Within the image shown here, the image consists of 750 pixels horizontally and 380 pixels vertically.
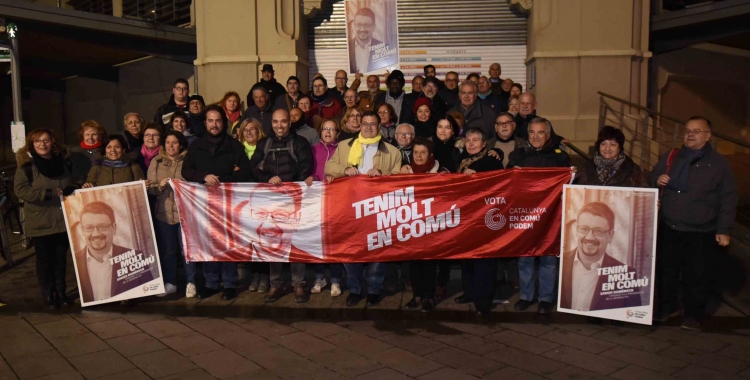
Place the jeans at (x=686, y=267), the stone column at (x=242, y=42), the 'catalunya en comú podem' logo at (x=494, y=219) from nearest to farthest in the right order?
the jeans at (x=686, y=267)
the 'catalunya en comú podem' logo at (x=494, y=219)
the stone column at (x=242, y=42)

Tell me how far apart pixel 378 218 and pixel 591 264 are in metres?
2.14

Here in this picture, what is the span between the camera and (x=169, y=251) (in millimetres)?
7230

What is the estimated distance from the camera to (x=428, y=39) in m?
12.7

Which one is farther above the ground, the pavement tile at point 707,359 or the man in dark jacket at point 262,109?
the man in dark jacket at point 262,109

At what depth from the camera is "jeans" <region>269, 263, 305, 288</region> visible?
717 cm

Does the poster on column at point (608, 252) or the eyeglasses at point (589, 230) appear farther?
the eyeglasses at point (589, 230)

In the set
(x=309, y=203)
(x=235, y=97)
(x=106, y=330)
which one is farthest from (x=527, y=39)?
(x=106, y=330)

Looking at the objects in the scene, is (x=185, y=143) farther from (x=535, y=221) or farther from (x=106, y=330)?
(x=535, y=221)

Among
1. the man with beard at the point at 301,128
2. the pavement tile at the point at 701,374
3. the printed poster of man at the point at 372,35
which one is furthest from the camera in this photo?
the printed poster of man at the point at 372,35

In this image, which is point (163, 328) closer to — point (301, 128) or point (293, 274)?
point (293, 274)

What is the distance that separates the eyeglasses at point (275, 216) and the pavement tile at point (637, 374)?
349cm

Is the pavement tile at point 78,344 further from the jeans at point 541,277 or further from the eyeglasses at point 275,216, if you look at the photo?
the jeans at point 541,277

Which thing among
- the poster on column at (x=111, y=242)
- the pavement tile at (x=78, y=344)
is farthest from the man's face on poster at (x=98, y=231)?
the pavement tile at (x=78, y=344)

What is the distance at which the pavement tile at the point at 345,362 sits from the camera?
506 centimetres
